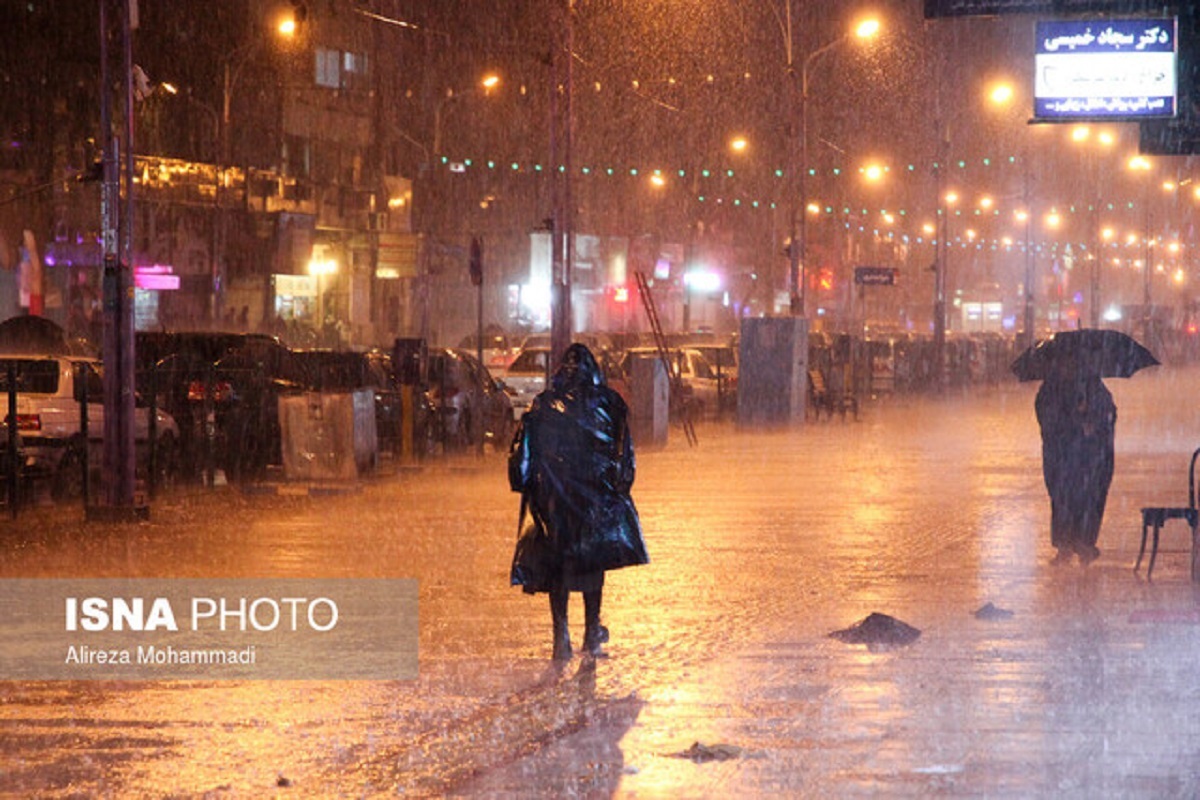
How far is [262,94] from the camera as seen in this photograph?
59.0m

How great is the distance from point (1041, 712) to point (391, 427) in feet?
63.9

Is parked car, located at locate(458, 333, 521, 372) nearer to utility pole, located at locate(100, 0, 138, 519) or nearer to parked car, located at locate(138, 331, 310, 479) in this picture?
parked car, located at locate(138, 331, 310, 479)

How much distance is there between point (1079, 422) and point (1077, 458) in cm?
29

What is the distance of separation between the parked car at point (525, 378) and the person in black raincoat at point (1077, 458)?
61.5ft

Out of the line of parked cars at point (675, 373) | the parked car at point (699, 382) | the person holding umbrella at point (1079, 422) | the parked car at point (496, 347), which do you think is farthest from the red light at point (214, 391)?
the parked car at point (496, 347)

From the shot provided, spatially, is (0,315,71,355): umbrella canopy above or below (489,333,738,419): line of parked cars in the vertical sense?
above

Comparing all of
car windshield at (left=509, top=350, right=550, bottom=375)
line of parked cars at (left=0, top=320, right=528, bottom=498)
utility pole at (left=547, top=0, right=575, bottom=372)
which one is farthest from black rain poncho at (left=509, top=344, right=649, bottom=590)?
car windshield at (left=509, top=350, right=550, bottom=375)

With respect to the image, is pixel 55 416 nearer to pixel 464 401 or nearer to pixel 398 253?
pixel 464 401

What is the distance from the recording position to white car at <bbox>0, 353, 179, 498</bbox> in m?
20.8

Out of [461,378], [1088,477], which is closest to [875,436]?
[461,378]

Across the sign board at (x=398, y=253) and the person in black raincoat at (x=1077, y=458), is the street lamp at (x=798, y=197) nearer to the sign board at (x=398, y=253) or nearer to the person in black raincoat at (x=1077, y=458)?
the sign board at (x=398, y=253)

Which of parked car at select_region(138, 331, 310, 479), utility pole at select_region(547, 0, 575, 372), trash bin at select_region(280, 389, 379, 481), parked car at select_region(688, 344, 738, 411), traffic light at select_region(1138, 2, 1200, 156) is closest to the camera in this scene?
traffic light at select_region(1138, 2, 1200, 156)

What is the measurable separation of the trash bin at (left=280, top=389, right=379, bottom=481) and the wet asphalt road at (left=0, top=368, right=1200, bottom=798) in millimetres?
1960

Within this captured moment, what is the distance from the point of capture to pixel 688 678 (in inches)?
396
